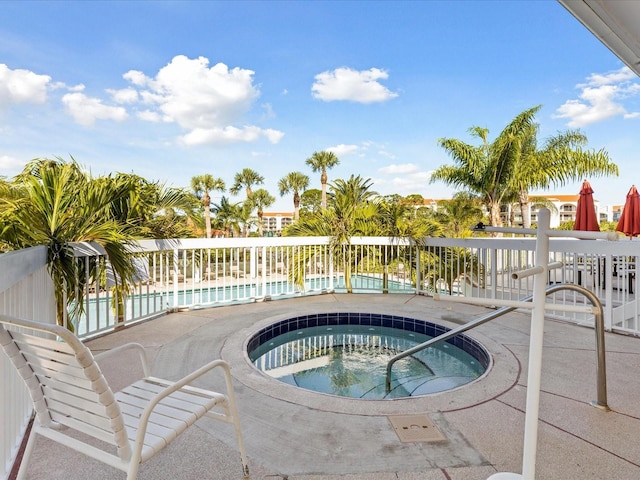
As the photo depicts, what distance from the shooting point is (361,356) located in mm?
3920

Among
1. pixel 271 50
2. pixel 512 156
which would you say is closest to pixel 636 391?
pixel 512 156

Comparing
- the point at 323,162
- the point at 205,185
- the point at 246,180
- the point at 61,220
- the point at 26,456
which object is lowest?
the point at 26,456

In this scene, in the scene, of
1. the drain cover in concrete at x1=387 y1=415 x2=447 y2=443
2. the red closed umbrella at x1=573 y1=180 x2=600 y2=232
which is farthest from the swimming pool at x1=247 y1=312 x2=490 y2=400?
the red closed umbrella at x1=573 y1=180 x2=600 y2=232

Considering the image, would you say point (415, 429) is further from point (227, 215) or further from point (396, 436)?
point (227, 215)

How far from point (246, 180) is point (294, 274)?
2980cm

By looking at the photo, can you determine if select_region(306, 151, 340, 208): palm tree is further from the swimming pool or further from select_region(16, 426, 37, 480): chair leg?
select_region(16, 426, 37, 480): chair leg

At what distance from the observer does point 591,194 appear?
2.19m

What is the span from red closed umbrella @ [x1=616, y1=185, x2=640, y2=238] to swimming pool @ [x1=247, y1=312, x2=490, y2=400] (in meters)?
2.16

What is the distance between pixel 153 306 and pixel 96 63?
17677 millimetres

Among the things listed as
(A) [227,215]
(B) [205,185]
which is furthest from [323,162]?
(B) [205,185]

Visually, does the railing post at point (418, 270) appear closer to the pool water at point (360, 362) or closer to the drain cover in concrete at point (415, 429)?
the pool water at point (360, 362)

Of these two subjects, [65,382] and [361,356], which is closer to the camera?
[65,382]

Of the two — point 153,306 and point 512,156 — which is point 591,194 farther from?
point 512,156

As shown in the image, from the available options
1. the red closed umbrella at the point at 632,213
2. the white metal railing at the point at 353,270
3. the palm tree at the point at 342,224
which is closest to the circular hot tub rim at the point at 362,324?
the white metal railing at the point at 353,270
